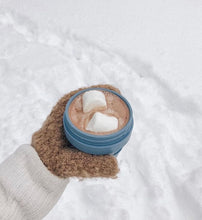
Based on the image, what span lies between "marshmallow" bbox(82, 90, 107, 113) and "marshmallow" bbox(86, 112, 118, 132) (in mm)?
43

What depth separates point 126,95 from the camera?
49.1 inches

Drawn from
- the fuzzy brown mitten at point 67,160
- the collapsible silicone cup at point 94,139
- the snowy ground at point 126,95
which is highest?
the collapsible silicone cup at point 94,139

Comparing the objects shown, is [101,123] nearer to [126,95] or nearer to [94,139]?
[94,139]

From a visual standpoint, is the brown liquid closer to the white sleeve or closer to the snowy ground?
the white sleeve

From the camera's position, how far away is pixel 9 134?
111 cm

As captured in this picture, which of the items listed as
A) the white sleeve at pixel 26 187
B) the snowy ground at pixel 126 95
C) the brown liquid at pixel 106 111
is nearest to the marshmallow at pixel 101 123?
the brown liquid at pixel 106 111

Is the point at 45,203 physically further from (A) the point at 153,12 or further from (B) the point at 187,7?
(B) the point at 187,7

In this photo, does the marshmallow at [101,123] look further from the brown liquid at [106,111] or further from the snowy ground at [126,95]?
the snowy ground at [126,95]

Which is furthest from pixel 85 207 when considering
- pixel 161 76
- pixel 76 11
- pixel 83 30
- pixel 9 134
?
pixel 76 11

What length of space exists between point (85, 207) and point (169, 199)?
12.9 inches

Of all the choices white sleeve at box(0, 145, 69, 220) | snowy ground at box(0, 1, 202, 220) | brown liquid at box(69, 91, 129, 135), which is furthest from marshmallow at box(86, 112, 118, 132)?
snowy ground at box(0, 1, 202, 220)

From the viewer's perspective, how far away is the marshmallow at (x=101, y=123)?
65cm

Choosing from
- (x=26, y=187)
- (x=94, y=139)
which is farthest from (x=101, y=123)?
(x=26, y=187)

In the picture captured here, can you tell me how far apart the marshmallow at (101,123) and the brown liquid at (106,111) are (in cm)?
1
